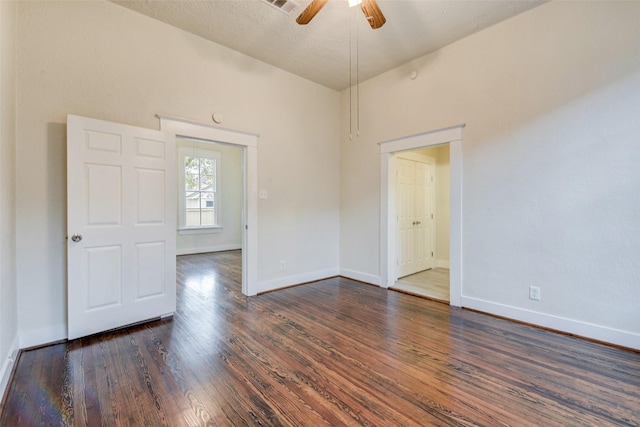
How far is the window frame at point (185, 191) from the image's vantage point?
277 inches

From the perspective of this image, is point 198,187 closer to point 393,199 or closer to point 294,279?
point 294,279

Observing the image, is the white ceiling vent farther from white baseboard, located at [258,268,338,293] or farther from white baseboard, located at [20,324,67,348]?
white baseboard, located at [20,324,67,348]

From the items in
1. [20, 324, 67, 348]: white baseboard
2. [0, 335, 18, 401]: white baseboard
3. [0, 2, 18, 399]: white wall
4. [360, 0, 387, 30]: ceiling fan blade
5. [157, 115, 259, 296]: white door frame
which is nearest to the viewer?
[0, 335, 18, 401]: white baseboard

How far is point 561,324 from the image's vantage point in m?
2.72

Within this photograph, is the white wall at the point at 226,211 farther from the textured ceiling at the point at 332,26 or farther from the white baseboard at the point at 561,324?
the white baseboard at the point at 561,324

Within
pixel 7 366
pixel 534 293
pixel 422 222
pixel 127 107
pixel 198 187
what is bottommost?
pixel 7 366

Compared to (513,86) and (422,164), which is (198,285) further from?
(513,86)

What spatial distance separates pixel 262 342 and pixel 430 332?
1.61 metres

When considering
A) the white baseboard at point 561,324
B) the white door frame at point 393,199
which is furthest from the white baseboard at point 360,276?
the white baseboard at point 561,324

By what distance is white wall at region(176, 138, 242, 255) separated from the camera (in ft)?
24.5

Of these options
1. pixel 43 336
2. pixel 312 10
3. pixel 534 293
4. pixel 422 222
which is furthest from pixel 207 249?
pixel 534 293

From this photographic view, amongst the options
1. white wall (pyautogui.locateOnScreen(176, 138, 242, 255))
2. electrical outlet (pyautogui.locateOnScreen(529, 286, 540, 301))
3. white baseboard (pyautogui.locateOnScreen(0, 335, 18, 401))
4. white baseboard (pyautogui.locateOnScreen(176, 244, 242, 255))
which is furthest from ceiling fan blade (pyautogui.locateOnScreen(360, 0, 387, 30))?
white baseboard (pyautogui.locateOnScreen(176, 244, 242, 255))

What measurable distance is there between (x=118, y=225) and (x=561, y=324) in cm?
442

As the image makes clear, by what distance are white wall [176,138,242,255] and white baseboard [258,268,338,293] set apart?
4055 millimetres
